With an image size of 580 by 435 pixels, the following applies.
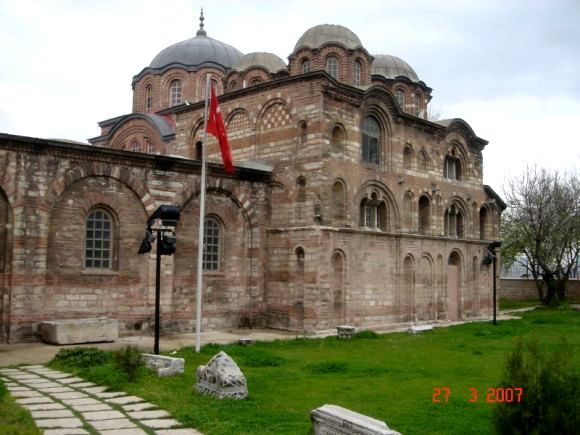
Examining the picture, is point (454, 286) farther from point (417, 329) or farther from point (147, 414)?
point (147, 414)

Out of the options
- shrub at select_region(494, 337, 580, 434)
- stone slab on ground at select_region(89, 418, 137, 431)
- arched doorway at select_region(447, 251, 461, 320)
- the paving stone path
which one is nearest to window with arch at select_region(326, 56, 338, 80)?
arched doorway at select_region(447, 251, 461, 320)

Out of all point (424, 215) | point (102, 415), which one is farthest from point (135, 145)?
point (102, 415)

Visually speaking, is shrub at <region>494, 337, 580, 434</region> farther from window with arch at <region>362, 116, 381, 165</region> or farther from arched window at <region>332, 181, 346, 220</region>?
window with arch at <region>362, 116, 381, 165</region>

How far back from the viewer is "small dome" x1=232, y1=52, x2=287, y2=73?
26.0m

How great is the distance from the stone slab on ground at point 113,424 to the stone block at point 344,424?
7.77ft

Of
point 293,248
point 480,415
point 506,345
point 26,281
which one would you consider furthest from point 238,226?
point 480,415

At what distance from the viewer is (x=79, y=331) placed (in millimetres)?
15461

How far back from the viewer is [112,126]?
3103 centimetres

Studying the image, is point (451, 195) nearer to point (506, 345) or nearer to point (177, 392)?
point (506, 345)

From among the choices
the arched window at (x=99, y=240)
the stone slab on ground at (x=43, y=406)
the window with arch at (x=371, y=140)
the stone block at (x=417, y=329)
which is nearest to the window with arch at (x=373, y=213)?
the window with arch at (x=371, y=140)

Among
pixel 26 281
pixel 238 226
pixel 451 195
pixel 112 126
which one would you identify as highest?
pixel 112 126

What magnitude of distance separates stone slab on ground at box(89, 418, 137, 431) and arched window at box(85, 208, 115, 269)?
9.81 metres

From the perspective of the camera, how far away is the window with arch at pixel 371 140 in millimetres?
21547

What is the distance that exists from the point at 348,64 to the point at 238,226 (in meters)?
7.55
